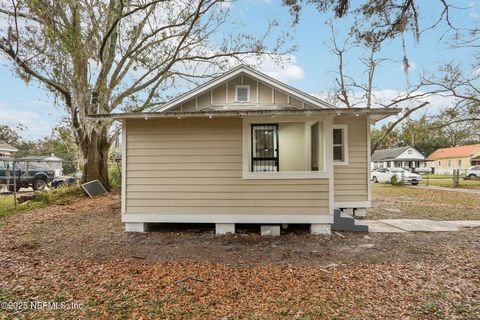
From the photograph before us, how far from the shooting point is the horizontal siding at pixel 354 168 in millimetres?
7516

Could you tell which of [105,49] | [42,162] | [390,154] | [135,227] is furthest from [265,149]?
[390,154]

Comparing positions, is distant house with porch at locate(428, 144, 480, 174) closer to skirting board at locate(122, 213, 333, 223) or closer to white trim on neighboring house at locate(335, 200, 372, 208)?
white trim on neighboring house at locate(335, 200, 372, 208)

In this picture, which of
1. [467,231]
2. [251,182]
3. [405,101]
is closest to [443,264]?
[467,231]

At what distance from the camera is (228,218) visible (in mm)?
6039

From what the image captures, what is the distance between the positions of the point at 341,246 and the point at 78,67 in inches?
427

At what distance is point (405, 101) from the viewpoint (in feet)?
54.7

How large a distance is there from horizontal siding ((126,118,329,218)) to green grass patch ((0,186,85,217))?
17.2 ft

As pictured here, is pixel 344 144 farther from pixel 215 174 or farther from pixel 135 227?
pixel 135 227

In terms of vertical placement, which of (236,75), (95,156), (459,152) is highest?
(236,75)

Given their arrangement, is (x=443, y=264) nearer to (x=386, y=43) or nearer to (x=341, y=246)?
(x=341, y=246)

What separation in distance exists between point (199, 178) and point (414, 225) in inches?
219

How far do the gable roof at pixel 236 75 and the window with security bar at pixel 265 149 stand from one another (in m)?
1.27

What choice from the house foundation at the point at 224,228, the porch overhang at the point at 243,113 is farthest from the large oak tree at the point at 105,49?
the house foundation at the point at 224,228

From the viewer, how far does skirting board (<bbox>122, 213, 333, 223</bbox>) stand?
5.93 m
